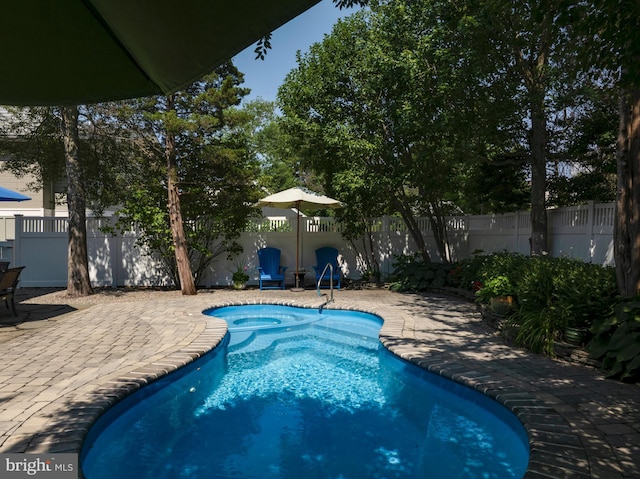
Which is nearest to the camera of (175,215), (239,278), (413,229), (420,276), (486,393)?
(486,393)

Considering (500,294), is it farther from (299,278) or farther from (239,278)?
(239,278)

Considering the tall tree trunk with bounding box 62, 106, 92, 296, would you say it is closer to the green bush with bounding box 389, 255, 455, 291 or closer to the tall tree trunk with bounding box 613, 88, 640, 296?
the green bush with bounding box 389, 255, 455, 291

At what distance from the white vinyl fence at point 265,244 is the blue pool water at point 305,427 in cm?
478

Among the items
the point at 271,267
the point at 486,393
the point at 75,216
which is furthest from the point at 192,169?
the point at 486,393

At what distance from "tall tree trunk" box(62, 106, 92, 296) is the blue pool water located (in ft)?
15.8

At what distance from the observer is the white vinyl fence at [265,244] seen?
9070 millimetres

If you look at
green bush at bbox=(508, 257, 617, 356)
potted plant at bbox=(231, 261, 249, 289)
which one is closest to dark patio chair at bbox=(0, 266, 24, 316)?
potted plant at bbox=(231, 261, 249, 289)

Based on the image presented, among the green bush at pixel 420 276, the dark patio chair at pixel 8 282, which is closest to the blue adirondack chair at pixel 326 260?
the green bush at pixel 420 276

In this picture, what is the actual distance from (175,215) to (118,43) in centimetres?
739

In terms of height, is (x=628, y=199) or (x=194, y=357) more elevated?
(x=628, y=199)

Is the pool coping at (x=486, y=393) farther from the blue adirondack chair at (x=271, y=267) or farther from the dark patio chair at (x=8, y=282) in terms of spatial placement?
the blue adirondack chair at (x=271, y=267)

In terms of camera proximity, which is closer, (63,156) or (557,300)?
(557,300)

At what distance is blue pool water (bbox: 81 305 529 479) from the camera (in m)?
2.88

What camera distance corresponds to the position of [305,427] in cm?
354
